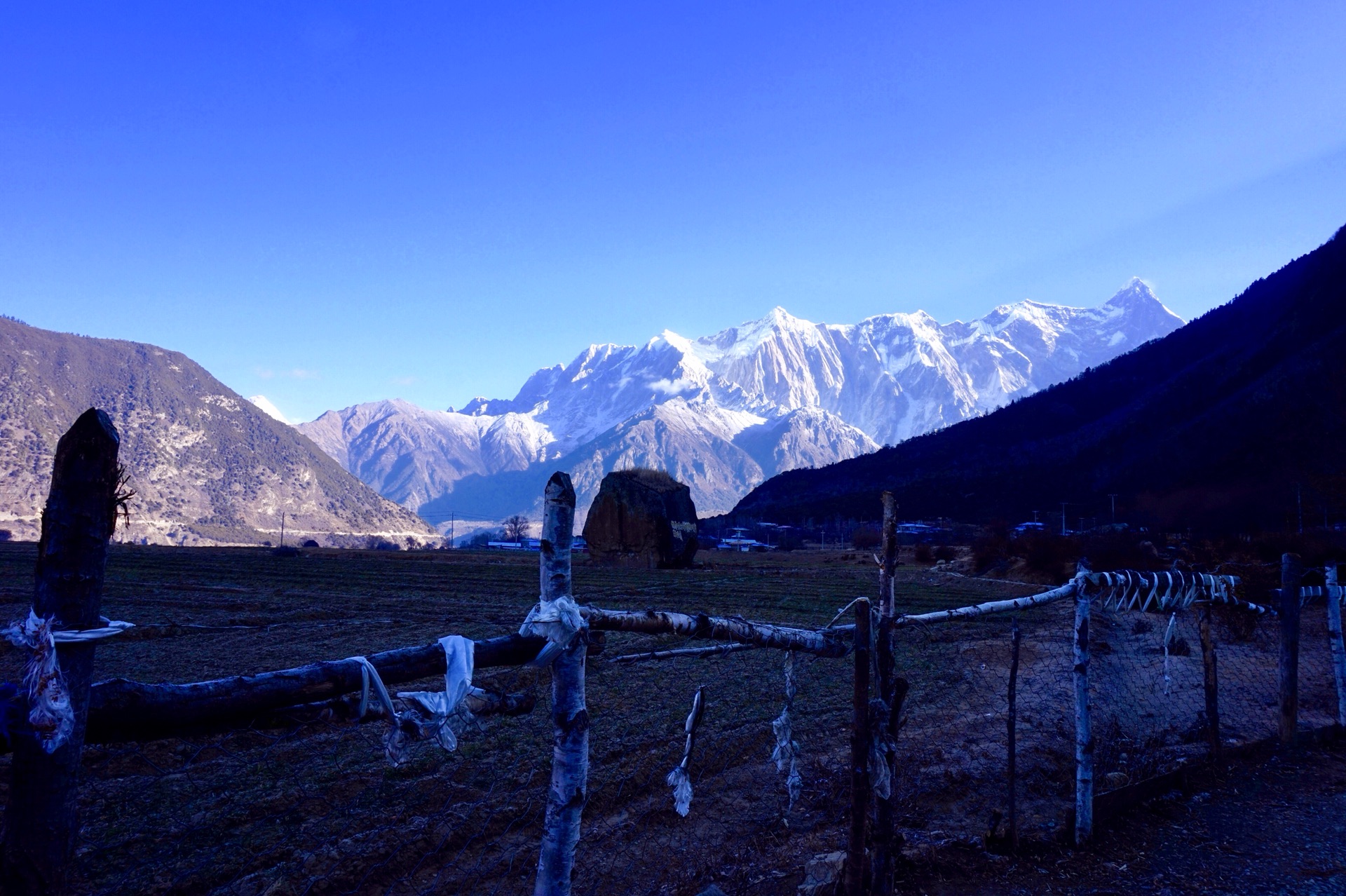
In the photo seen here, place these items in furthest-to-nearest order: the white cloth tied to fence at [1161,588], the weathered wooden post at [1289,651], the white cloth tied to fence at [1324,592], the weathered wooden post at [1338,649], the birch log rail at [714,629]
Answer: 1. the white cloth tied to fence at [1324,592]
2. the weathered wooden post at [1338,649]
3. the weathered wooden post at [1289,651]
4. the white cloth tied to fence at [1161,588]
5. the birch log rail at [714,629]

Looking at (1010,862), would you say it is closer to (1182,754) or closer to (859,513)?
(1182,754)

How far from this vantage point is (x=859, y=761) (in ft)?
12.0

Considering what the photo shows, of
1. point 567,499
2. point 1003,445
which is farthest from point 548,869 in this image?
point 1003,445

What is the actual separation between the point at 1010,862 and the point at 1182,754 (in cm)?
311

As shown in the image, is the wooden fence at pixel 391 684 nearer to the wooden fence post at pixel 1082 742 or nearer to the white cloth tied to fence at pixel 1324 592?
the wooden fence post at pixel 1082 742

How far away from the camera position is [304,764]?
21.7ft

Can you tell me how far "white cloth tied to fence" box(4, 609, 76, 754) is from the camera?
5.31 ft

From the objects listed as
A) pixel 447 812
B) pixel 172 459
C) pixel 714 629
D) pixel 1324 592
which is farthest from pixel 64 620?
pixel 172 459

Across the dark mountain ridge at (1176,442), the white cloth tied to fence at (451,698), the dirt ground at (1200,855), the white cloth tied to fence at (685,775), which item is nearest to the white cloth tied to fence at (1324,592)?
the dirt ground at (1200,855)

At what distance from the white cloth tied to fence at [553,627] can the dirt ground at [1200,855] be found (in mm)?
2974

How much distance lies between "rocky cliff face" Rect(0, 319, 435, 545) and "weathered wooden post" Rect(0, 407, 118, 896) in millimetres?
150319

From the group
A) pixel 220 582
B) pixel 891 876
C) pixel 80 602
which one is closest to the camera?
pixel 80 602

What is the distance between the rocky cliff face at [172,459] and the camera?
144 m

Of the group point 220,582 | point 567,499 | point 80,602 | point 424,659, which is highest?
point 567,499
